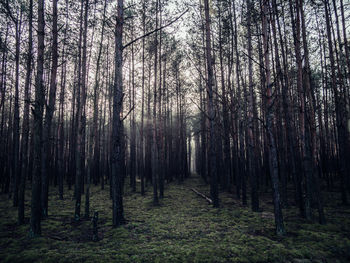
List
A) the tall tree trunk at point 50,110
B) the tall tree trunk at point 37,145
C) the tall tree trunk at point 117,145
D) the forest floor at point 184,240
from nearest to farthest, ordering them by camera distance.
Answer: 1. the forest floor at point 184,240
2. the tall tree trunk at point 37,145
3. the tall tree trunk at point 117,145
4. the tall tree trunk at point 50,110

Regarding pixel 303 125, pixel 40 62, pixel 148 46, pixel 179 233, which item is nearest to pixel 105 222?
pixel 179 233

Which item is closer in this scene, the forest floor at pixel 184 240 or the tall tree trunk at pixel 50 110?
the forest floor at pixel 184 240

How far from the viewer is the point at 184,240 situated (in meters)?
4.88

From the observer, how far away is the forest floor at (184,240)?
382 cm

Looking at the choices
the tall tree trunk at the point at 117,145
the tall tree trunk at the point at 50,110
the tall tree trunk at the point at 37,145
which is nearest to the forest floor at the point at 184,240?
the tall tree trunk at the point at 37,145

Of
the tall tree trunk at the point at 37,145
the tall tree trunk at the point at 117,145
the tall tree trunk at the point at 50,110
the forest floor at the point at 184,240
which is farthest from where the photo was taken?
the tall tree trunk at the point at 50,110

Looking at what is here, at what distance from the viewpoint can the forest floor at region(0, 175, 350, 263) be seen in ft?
12.5

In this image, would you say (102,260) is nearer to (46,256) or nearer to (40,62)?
(46,256)

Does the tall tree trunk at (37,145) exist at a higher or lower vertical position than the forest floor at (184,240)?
higher

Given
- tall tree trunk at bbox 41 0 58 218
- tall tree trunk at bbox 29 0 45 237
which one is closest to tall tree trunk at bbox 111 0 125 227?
tall tree trunk at bbox 29 0 45 237

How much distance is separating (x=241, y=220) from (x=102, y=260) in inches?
202

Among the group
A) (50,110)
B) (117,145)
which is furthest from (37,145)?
(117,145)

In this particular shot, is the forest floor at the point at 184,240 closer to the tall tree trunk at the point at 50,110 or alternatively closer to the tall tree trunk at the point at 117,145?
the tall tree trunk at the point at 117,145

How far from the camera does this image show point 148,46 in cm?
1379
